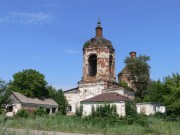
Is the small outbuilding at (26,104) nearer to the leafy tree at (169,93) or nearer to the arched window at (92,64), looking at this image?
the arched window at (92,64)

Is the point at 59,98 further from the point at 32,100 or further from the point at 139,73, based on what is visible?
the point at 139,73

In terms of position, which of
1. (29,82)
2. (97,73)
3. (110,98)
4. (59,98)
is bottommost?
(110,98)

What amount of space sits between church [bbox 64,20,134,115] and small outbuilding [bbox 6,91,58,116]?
157 inches

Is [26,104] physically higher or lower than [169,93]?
lower

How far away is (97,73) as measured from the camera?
3791 cm

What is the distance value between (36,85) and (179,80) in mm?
20706

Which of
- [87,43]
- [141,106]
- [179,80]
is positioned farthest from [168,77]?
[87,43]

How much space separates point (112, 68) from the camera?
39219 mm

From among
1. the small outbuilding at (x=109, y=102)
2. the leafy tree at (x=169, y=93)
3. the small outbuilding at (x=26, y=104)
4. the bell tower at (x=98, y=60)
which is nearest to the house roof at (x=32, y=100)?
the small outbuilding at (x=26, y=104)

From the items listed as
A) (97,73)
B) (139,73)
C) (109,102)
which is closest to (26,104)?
(97,73)

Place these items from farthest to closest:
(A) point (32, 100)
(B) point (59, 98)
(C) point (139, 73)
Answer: (B) point (59, 98)
(C) point (139, 73)
(A) point (32, 100)

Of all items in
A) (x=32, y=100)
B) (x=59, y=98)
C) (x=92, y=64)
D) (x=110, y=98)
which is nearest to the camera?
(x=110, y=98)

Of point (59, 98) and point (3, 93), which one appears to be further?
point (59, 98)

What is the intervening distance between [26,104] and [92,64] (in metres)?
10.4
